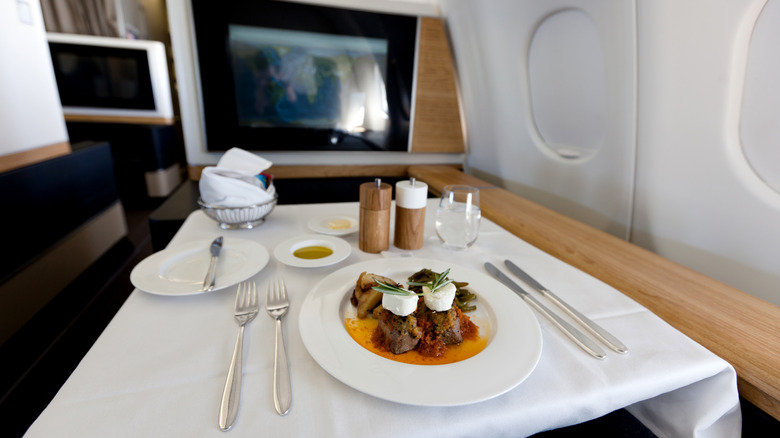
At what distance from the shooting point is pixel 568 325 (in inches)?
23.2

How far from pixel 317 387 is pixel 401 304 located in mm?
155

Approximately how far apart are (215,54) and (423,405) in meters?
1.81

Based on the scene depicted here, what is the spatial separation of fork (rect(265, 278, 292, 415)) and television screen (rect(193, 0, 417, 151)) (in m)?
1.35

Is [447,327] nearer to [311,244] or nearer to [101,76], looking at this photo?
[311,244]

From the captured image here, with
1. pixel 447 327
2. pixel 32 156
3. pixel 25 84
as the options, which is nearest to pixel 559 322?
pixel 447 327

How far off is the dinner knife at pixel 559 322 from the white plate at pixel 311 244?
0.33m

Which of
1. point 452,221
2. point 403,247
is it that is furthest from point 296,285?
point 452,221

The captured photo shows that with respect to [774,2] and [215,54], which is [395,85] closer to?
[215,54]

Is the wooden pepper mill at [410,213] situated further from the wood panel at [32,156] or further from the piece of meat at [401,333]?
the wood panel at [32,156]

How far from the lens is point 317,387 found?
0.46 m

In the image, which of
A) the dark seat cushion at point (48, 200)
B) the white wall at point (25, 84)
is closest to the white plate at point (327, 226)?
the dark seat cushion at point (48, 200)

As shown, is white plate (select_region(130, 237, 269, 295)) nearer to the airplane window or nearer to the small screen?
the airplane window

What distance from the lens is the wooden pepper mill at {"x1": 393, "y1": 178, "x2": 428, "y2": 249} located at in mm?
853

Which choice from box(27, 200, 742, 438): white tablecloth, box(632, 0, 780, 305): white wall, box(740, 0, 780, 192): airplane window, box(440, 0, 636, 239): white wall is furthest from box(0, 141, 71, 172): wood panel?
box(740, 0, 780, 192): airplane window
